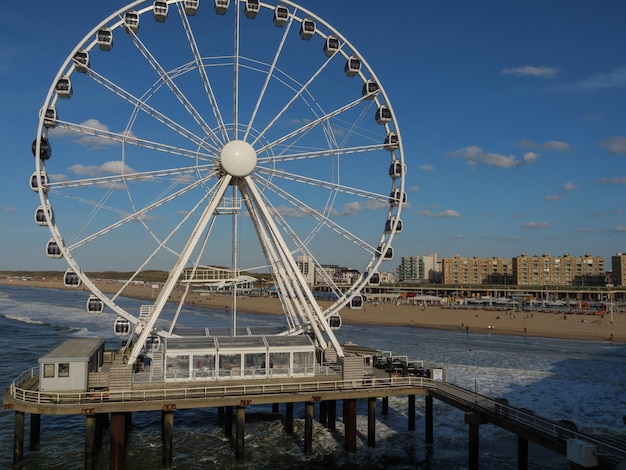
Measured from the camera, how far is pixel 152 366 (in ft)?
87.4

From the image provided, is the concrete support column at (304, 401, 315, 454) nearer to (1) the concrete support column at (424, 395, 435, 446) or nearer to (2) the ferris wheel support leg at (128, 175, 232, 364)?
(1) the concrete support column at (424, 395, 435, 446)

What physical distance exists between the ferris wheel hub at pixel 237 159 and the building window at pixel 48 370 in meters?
12.0

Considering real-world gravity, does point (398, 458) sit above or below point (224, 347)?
below

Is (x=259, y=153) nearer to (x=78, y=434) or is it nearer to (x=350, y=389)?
(x=350, y=389)

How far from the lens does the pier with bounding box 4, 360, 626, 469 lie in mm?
22594

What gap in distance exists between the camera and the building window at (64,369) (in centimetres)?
2473

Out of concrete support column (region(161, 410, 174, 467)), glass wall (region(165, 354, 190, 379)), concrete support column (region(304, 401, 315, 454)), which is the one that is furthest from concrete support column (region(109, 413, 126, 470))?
concrete support column (region(304, 401, 315, 454))

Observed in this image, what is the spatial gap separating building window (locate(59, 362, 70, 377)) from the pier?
940 millimetres

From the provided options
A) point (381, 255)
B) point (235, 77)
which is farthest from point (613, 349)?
point (235, 77)

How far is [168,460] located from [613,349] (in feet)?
191

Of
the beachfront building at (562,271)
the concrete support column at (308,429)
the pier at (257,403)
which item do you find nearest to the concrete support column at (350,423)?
the pier at (257,403)

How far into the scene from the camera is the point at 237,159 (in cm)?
2934

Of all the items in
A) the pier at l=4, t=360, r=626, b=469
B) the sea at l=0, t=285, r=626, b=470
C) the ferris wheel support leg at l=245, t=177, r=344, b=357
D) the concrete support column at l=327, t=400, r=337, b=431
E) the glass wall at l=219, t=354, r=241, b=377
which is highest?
the ferris wheel support leg at l=245, t=177, r=344, b=357

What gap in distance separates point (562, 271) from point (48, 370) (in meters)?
199
